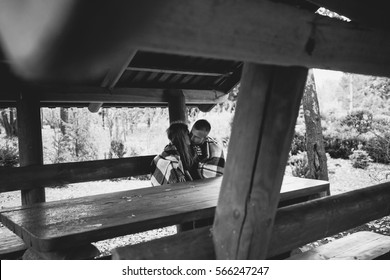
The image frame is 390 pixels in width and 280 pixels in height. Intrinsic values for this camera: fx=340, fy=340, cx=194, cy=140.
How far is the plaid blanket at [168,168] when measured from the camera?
11.7 feet

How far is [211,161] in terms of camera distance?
3.84m

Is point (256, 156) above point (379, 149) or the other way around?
above

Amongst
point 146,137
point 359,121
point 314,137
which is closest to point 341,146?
point 359,121

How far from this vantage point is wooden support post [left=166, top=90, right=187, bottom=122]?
4871 mm

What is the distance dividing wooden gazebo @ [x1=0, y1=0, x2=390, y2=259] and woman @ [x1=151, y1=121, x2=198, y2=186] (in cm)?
187

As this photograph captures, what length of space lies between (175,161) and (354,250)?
1.86m

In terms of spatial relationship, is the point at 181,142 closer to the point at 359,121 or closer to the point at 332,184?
the point at 332,184

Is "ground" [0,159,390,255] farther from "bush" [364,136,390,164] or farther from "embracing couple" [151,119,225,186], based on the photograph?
"embracing couple" [151,119,225,186]

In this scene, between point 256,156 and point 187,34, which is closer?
point 187,34

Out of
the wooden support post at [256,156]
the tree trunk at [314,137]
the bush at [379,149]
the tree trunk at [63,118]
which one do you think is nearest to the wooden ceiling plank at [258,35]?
the wooden support post at [256,156]

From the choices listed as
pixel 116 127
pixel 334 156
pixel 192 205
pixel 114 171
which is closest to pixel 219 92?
pixel 114 171

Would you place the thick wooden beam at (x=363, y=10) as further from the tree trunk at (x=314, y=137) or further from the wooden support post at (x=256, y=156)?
the tree trunk at (x=314, y=137)

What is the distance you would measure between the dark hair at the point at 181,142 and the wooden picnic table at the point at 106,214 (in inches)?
26.2

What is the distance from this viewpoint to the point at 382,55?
156 centimetres
